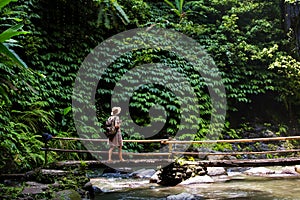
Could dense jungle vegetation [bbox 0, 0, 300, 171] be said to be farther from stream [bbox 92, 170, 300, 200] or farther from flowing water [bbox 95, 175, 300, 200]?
flowing water [bbox 95, 175, 300, 200]

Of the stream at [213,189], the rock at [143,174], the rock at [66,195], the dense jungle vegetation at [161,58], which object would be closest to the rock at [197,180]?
the stream at [213,189]

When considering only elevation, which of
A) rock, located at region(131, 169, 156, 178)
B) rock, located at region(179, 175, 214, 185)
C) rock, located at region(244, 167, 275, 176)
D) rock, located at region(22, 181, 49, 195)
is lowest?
rock, located at region(244, 167, 275, 176)

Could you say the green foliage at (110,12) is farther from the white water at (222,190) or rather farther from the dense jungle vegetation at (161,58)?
the white water at (222,190)

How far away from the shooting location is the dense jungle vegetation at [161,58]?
32.4 ft

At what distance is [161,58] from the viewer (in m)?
13.0

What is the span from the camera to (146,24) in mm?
13172

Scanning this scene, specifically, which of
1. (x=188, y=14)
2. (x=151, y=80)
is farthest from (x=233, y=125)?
(x=188, y=14)

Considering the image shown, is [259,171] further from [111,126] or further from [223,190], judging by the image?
[111,126]

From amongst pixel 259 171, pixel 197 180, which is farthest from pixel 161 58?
pixel 197 180

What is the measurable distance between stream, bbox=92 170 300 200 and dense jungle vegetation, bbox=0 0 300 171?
7.32ft

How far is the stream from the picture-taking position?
5940 mm

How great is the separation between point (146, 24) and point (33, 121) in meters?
6.19

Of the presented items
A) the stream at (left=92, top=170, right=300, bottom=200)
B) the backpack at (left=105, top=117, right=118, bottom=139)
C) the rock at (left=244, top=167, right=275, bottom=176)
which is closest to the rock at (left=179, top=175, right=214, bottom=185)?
the stream at (left=92, top=170, right=300, bottom=200)

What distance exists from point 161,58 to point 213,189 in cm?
725
